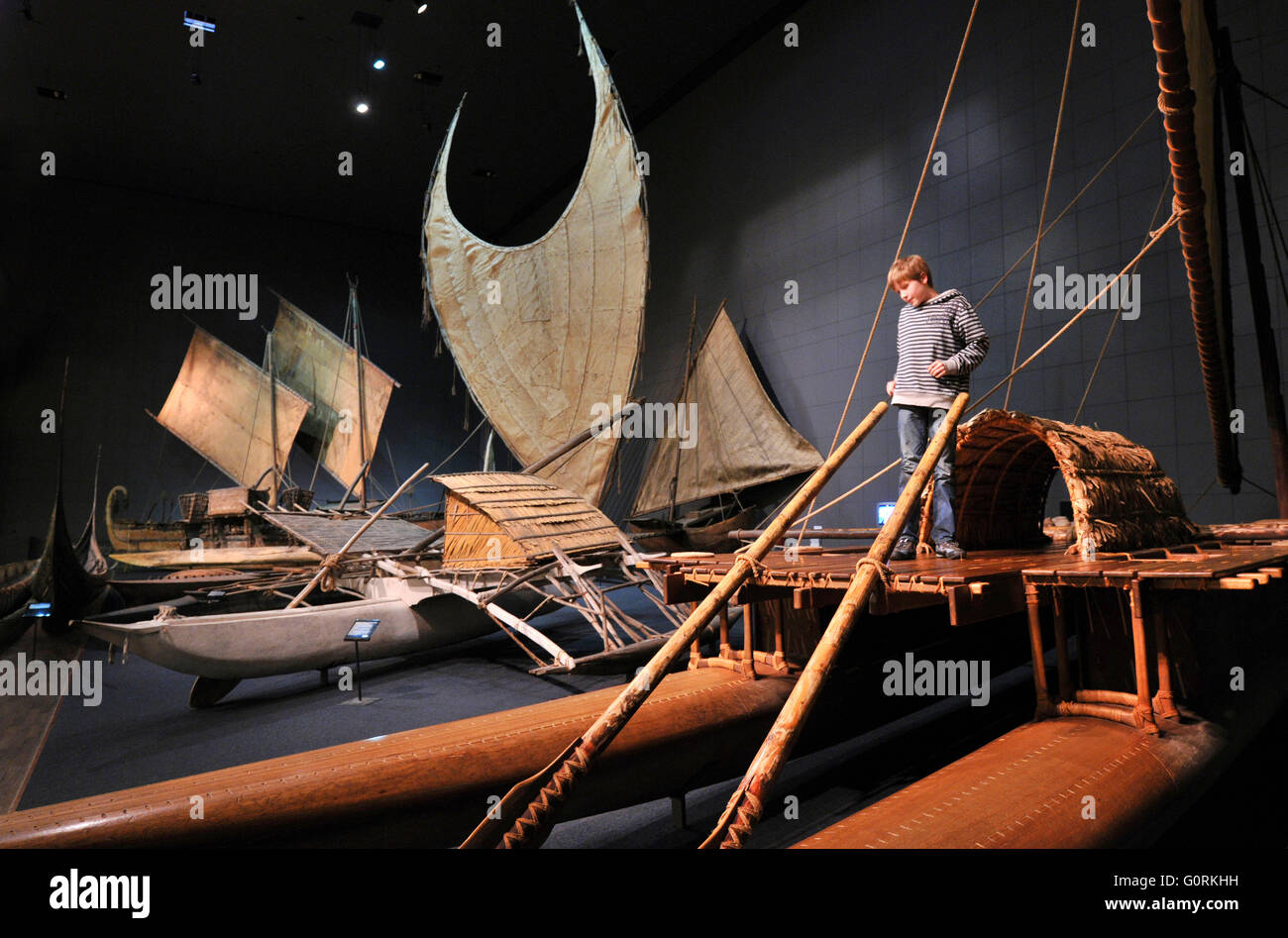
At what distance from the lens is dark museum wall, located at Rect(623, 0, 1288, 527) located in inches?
219

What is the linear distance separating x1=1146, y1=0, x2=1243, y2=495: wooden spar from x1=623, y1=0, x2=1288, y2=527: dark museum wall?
1131 mm

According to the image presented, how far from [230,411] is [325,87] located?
6204mm

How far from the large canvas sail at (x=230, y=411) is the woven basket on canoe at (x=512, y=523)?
7758mm

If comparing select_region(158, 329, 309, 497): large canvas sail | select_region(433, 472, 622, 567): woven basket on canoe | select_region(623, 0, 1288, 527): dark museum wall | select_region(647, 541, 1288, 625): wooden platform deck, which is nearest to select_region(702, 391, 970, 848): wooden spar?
select_region(647, 541, 1288, 625): wooden platform deck

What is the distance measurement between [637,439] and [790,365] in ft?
13.0

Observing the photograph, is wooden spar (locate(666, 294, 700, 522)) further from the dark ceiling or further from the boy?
the boy

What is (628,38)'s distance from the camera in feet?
31.3

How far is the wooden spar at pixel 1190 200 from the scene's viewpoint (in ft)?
6.91

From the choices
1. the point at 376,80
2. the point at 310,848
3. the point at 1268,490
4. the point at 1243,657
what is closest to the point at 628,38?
the point at 376,80

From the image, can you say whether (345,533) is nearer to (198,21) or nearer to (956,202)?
(198,21)

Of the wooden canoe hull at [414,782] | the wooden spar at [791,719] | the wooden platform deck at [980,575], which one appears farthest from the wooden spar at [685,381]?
the wooden spar at [791,719]

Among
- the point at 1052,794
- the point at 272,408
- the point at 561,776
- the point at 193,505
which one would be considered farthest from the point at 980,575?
the point at 193,505

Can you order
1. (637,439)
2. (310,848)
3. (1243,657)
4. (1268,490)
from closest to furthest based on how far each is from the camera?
(310,848) < (1243,657) < (1268,490) < (637,439)
